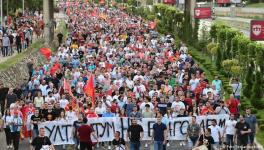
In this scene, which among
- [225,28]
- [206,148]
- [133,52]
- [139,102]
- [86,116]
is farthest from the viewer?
[225,28]

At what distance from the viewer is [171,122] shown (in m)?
20.8

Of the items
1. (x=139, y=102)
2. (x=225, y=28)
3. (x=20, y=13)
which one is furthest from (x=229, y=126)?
(x=20, y=13)

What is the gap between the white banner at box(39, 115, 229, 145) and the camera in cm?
2066

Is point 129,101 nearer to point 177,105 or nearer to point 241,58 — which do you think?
point 177,105

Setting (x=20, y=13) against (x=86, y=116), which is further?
(x=20, y=13)

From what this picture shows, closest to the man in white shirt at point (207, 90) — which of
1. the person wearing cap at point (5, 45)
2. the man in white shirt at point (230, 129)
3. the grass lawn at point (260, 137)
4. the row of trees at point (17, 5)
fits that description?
the grass lawn at point (260, 137)

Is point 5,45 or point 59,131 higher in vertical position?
point 5,45

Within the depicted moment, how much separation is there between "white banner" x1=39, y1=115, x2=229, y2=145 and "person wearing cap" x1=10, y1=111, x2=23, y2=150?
27.4 inches

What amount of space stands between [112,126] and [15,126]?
2683mm

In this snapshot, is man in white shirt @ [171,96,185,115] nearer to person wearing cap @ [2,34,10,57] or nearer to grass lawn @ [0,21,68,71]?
grass lawn @ [0,21,68,71]

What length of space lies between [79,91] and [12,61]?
1225 cm

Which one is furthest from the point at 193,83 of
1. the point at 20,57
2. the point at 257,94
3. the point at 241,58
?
the point at 20,57

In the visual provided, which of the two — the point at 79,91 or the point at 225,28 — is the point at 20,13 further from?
the point at 79,91

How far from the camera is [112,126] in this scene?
20.9m
